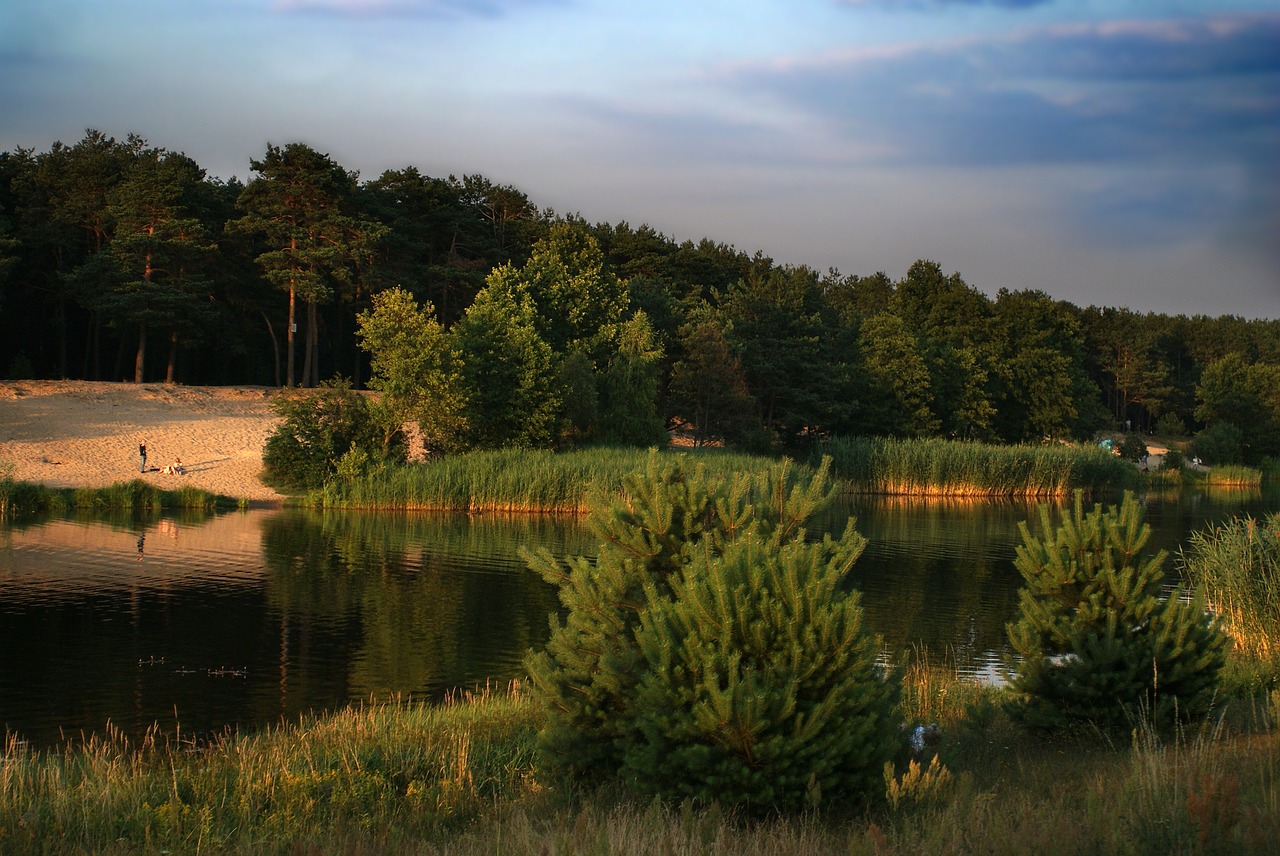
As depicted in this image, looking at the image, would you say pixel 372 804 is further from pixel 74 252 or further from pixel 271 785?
pixel 74 252

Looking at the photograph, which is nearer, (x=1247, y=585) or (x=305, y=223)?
(x=1247, y=585)

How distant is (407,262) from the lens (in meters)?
54.2

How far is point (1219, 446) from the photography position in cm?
7056

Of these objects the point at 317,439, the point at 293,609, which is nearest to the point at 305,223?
the point at 317,439

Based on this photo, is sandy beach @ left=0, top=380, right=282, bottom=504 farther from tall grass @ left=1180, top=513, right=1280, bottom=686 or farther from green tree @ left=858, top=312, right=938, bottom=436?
green tree @ left=858, top=312, right=938, bottom=436

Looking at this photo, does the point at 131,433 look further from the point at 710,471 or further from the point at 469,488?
the point at 710,471

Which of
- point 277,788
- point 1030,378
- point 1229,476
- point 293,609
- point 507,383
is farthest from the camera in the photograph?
point 1030,378

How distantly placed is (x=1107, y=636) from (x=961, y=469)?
42.4 m

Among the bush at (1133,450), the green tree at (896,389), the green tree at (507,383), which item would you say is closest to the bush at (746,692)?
the green tree at (507,383)

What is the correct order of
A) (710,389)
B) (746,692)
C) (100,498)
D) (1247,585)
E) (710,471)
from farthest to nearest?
(710,389) < (710,471) < (100,498) < (1247,585) < (746,692)

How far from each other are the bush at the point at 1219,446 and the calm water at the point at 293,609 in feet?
134

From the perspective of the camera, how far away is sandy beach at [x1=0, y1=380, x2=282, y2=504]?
38.2m

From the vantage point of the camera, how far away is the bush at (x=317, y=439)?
39.9 metres

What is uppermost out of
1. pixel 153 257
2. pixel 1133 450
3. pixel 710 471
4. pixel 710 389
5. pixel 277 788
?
pixel 153 257
